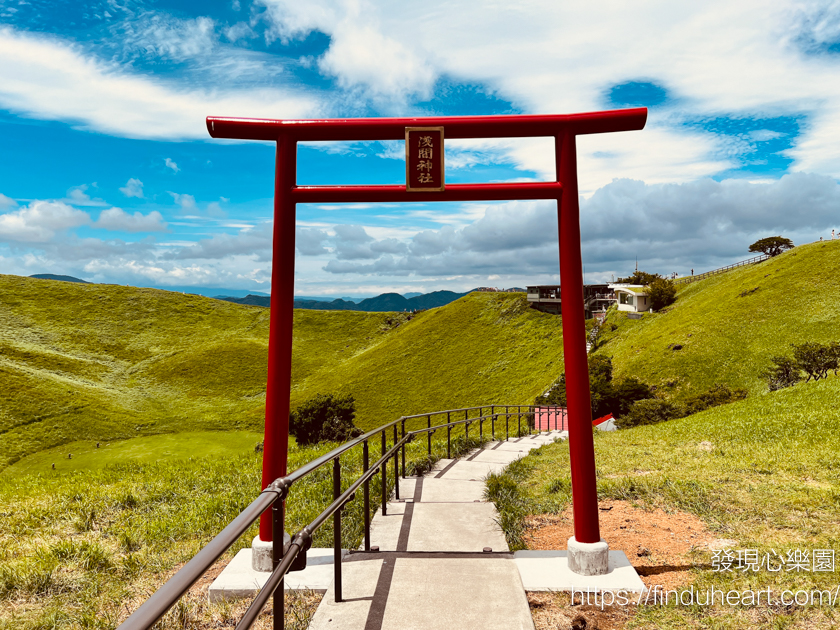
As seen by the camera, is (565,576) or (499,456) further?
(499,456)

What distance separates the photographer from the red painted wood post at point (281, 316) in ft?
14.9

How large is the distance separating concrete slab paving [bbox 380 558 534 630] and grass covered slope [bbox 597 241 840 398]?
28260mm

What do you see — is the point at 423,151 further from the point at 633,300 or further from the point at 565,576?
the point at 633,300

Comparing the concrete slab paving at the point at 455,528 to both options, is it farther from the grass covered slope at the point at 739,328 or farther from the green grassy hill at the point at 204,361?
the green grassy hill at the point at 204,361

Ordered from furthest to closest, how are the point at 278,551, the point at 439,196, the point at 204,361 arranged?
the point at 204,361, the point at 439,196, the point at 278,551

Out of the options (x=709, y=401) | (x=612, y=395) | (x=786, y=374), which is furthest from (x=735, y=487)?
(x=786, y=374)

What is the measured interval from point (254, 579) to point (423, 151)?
13.3 feet

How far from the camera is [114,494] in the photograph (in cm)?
686

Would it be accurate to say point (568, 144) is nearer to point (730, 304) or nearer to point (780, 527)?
point (780, 527)

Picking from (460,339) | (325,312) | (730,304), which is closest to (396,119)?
(730,304)

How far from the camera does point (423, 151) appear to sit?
474cm

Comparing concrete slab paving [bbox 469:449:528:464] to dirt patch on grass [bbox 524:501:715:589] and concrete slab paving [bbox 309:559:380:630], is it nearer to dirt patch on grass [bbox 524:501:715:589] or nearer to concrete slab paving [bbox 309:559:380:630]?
dirt patch on grass [bbox 524:501:715:589]

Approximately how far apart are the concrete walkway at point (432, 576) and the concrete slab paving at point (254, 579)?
148mm

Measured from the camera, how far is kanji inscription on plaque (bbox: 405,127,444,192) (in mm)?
4727
